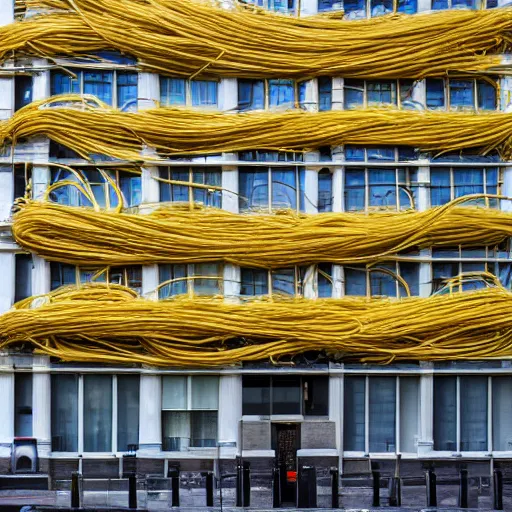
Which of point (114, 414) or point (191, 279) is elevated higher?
point (191, 279)

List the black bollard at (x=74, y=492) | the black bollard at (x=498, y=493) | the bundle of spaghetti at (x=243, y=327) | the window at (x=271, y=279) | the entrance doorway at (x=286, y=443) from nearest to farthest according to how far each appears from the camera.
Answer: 1. the black bollard at (x=74, y=492)
2. the black bollard at (x=498, y=493)
3. the bundle of spaghetti at (x=243, y=327)
4. the entrance doorway at (x=286, y=443)
5. the window at (x=271, y=279)

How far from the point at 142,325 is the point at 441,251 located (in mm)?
5967

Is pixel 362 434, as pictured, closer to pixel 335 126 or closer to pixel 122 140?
pixel 335 126

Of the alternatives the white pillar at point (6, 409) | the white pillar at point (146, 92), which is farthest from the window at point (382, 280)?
the white pillar at point (6, 409)

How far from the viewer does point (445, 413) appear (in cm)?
1870

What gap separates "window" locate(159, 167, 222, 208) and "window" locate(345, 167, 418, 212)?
256 centimetres

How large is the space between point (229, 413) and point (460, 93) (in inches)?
305

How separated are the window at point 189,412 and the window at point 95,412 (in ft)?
1.99

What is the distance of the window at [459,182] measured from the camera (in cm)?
1877

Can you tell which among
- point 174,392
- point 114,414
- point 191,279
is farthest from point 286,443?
point 191,279

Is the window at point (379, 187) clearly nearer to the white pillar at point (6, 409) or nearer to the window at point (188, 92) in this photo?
the window at point (188, 92)

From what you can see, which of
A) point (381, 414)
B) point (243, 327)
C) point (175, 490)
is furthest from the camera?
point (381, 414)

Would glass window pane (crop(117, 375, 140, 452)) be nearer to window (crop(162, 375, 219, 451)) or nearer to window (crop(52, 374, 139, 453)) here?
window (crop(52, 374, 139, 453))

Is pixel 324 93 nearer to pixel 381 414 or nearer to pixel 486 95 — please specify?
pixel 486 95
